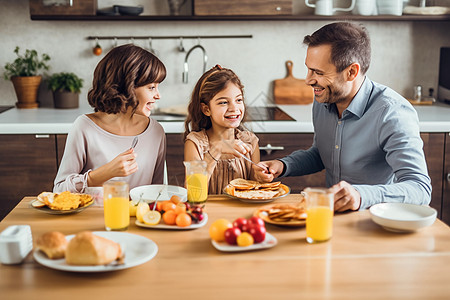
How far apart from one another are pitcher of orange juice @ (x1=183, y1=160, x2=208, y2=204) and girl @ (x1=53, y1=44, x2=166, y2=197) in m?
0.42

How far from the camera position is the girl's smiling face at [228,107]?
2238 millimetres

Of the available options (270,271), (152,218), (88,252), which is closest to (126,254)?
(88,252)

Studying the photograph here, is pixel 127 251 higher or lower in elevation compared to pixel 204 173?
lower

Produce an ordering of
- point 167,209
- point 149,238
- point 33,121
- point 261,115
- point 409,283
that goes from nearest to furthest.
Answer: point 409,283 < point 149,238 < point 167,209 < point 33,121 < point 261,115

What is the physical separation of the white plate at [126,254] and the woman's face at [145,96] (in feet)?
2.76

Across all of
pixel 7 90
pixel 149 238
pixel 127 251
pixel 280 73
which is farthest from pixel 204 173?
pixel 7 90

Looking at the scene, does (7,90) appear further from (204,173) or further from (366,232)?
(366,232)

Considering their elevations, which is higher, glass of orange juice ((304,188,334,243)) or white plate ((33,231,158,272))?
glass of orange juice ((304,188,334,243))

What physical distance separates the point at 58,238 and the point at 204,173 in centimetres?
57

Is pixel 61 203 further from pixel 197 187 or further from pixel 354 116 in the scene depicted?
pixel 354 116

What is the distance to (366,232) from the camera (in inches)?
60.8

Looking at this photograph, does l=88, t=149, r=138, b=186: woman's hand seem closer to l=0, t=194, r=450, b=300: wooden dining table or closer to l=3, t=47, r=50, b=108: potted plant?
l=0, t=194, r=450, b=300: wooden dining table

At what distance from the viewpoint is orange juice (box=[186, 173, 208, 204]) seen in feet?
5.67

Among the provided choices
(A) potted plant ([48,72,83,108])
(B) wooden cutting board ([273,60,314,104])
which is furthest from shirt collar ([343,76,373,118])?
(A) potted plant ([48,72,83,108])
